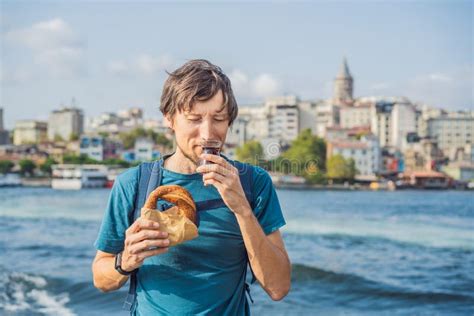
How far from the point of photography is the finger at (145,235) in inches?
62.6

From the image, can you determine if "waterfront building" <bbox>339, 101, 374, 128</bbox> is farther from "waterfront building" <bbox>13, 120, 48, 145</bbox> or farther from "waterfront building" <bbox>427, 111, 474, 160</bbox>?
"waterfront building" <bbox>13, 120, 48, 145</bbox>

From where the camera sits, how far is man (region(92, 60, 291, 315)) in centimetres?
173

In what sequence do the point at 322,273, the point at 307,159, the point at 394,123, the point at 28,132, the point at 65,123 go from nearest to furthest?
1. the point at 322,273
2. the point at 307,159
3. the point at 394,123
4. the point at 65,123
5. the point at 28,132

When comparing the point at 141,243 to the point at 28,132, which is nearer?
→ the point at 141,243

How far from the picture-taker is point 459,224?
27.4 meters

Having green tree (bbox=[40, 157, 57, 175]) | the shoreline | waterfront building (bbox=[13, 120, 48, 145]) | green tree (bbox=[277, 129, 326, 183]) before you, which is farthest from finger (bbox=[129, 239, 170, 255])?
waterfront building (bbox=[13, 120, 48, 145])

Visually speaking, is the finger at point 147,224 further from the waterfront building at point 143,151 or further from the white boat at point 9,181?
the waterfront building at point 143,151

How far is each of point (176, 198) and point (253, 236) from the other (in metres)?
0.19

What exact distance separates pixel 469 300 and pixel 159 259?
8.46 meters

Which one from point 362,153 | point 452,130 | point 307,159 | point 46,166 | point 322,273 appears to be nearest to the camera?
point 322,273

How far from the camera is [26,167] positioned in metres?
75.5

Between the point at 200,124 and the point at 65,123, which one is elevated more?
the point at 65,123

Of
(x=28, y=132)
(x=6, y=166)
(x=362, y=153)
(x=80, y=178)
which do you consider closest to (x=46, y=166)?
(x=6, y=166)

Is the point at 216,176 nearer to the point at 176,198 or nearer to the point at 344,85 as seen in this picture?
the point at 176,198
